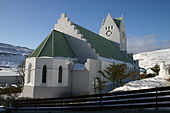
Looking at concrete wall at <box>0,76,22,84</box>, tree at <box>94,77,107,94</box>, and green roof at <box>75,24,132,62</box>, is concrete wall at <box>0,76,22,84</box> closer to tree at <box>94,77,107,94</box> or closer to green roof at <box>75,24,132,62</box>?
green roof at <box>75,24,132,62</box>

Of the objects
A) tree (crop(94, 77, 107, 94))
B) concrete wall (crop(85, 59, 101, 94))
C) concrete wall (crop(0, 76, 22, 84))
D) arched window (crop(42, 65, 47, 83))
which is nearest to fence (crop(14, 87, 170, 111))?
arched window (crop(42, 65, 47, 83))

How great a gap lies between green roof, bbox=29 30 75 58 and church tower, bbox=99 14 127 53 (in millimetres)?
23844

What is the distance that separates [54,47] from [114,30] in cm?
2824

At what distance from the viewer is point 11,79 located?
6334cm

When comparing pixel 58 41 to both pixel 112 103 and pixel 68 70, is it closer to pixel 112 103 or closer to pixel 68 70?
pixel 68 70

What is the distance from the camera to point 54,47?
85.5 feet

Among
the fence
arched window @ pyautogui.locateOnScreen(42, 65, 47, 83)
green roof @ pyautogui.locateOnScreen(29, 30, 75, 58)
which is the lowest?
the fence

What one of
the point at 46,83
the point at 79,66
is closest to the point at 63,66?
the point at 79,66

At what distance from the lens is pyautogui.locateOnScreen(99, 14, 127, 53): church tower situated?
1944 inches

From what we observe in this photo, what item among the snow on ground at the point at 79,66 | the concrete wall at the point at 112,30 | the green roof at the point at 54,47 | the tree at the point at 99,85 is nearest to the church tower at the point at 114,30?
the concrete wall at the point at 112,30

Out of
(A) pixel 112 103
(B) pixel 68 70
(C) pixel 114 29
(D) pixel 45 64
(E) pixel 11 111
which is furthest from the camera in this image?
(C) pixel 114 29

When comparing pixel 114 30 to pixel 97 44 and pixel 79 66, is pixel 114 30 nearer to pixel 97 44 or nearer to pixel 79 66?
pixel 97 44

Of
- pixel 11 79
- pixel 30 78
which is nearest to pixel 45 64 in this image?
pixel 30 78

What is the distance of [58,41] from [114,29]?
26.5 meters
